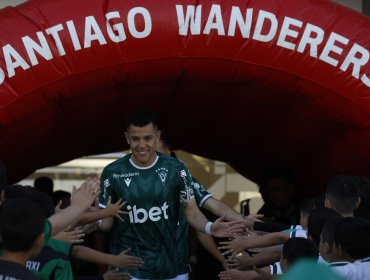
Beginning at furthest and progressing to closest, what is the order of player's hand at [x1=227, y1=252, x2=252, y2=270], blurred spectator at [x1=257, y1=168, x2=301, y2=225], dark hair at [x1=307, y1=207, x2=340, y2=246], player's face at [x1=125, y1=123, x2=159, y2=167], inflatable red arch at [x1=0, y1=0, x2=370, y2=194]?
blurred spectator at [x1=257, y1=168, x2=301, y2=225] → inflatable red arch at [x1=0, y1=0, x2=370, y2=194] → player's face at [x1=125, y1=123, x2=159, y2=167] → player's hand at [x1=227, y1=252, x2=252, y2=270] → dark hair at [x1=307, y1=207, x2=340, y2=246]

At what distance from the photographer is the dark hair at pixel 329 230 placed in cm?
414

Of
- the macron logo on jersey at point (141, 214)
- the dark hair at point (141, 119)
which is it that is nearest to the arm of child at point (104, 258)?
the macron logo on jersey at point (141, 214)

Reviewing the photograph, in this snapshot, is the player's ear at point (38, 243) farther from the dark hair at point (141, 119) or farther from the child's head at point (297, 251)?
the dark hair at point (141, 119)

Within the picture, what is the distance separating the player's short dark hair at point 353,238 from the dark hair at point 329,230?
54mm

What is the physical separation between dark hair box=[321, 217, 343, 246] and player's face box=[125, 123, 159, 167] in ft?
4.18

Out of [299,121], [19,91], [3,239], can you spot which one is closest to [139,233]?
[19,91]

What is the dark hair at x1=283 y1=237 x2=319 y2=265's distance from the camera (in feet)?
13.5

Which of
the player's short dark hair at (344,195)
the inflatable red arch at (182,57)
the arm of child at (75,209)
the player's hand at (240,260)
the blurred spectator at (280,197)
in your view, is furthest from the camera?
the blurred spectator at (280,197)

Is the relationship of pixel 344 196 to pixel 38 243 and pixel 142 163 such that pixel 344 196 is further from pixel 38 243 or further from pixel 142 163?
pixel 38 243

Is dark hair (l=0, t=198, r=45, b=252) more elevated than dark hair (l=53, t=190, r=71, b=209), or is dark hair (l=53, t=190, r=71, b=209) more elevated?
dark hair (l=53, t=190, r=71, b=209)

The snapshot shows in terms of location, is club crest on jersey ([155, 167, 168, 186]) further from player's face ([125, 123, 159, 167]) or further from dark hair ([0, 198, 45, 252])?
dark hair ([0, 198, 45, 252])

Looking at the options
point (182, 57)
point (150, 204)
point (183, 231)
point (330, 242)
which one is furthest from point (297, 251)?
point (182, 57)

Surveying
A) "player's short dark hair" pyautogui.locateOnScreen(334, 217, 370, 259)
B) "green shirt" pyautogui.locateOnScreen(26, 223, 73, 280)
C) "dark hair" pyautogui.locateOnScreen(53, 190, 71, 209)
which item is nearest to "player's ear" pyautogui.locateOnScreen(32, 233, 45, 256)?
"green shirt" pyautogui.locateOnScreen(26, 223, 73, 280)

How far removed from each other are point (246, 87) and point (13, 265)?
2992 mm
